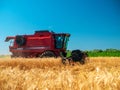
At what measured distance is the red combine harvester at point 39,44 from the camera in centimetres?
3238

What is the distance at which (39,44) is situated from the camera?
32812 millimetres

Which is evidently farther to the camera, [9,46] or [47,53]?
[9,46]

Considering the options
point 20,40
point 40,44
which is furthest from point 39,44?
point 20,40

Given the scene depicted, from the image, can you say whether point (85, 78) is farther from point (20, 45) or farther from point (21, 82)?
point (20, 45)

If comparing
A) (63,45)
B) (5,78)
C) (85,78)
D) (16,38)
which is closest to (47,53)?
(63,45)

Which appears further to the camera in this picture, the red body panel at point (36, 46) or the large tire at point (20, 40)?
the large tire at point (20, 40)

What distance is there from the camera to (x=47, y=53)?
103ft

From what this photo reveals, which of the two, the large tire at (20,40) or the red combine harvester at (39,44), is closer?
the red combine harvester at (39,44)

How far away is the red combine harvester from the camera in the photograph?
32.4 m

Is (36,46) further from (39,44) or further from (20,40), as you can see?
(20,40)

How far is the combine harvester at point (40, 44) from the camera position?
32.3 metres

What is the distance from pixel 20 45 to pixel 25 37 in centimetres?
90

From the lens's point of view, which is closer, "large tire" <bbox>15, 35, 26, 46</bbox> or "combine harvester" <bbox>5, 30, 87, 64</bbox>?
"combine harvester" <bbox>5, 30, 87, 64</bbox>

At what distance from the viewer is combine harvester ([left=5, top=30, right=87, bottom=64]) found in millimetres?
32281
